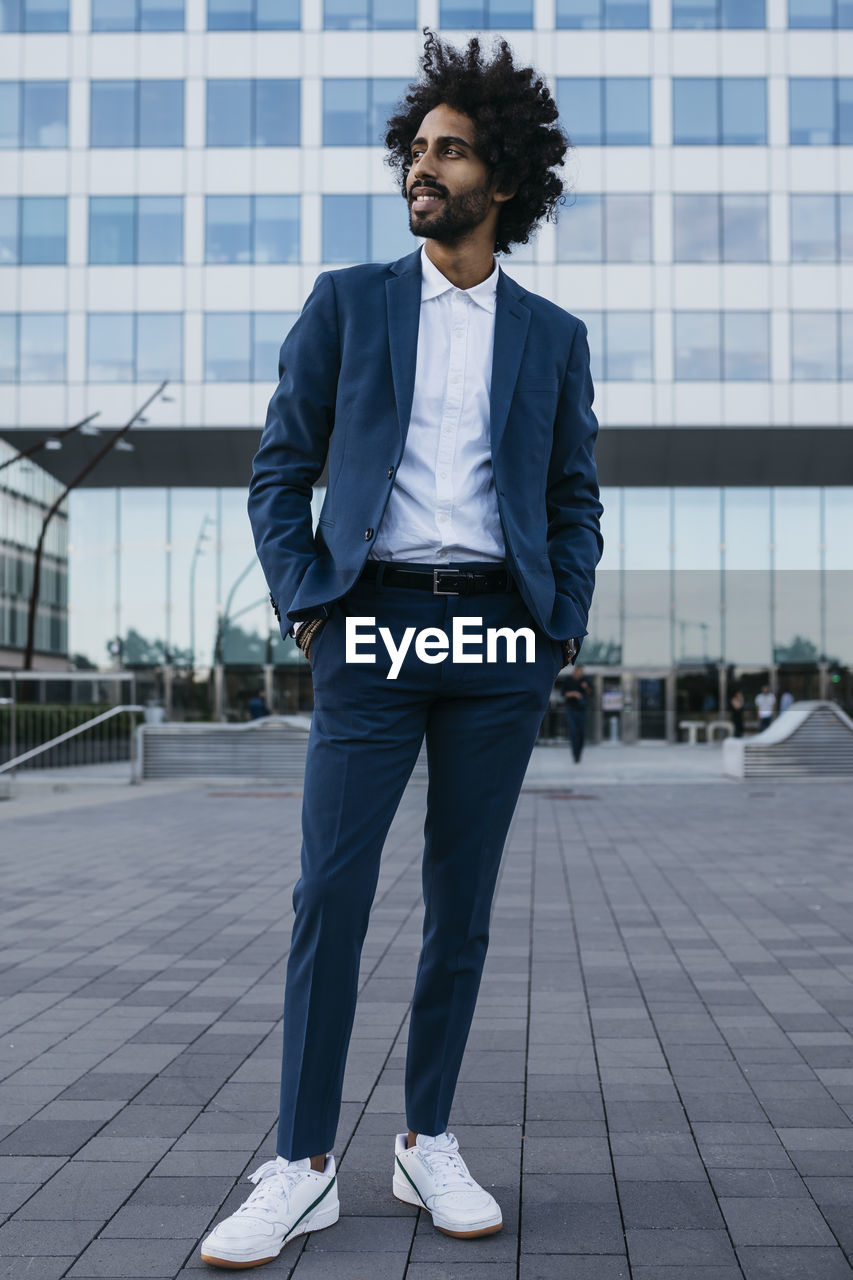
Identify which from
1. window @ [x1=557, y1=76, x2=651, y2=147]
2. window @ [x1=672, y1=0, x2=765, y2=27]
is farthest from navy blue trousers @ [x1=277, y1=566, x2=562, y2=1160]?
window @ [x1=672, y1=0, x2=765, y2=27]

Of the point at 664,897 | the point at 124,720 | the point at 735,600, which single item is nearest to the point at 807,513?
the point at 735,600

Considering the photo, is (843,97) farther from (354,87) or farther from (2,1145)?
(2,1145)

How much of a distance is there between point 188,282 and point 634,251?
11187mm

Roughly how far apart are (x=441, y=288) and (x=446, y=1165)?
190 centimetres

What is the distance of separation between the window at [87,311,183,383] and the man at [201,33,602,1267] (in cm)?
3067

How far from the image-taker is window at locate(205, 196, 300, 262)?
32438 mm

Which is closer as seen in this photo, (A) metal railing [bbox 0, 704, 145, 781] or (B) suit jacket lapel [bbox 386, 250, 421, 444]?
(B) suit jacket lapel [bbox 386, 250, 421, 444]

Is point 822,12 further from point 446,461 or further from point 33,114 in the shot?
point 446,461

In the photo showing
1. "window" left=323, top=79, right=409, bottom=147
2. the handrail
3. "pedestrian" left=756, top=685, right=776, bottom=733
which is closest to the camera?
the handrail

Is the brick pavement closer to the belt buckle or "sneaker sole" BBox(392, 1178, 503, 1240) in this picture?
"sneaker sole" BBox(392, 1178, 503, 1240)

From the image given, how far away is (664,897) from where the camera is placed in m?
7.47

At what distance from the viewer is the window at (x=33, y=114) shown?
107 feet

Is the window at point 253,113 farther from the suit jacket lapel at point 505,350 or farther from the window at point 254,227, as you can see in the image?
the suit jacket lapel at point 505,350

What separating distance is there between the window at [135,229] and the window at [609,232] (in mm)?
9680
